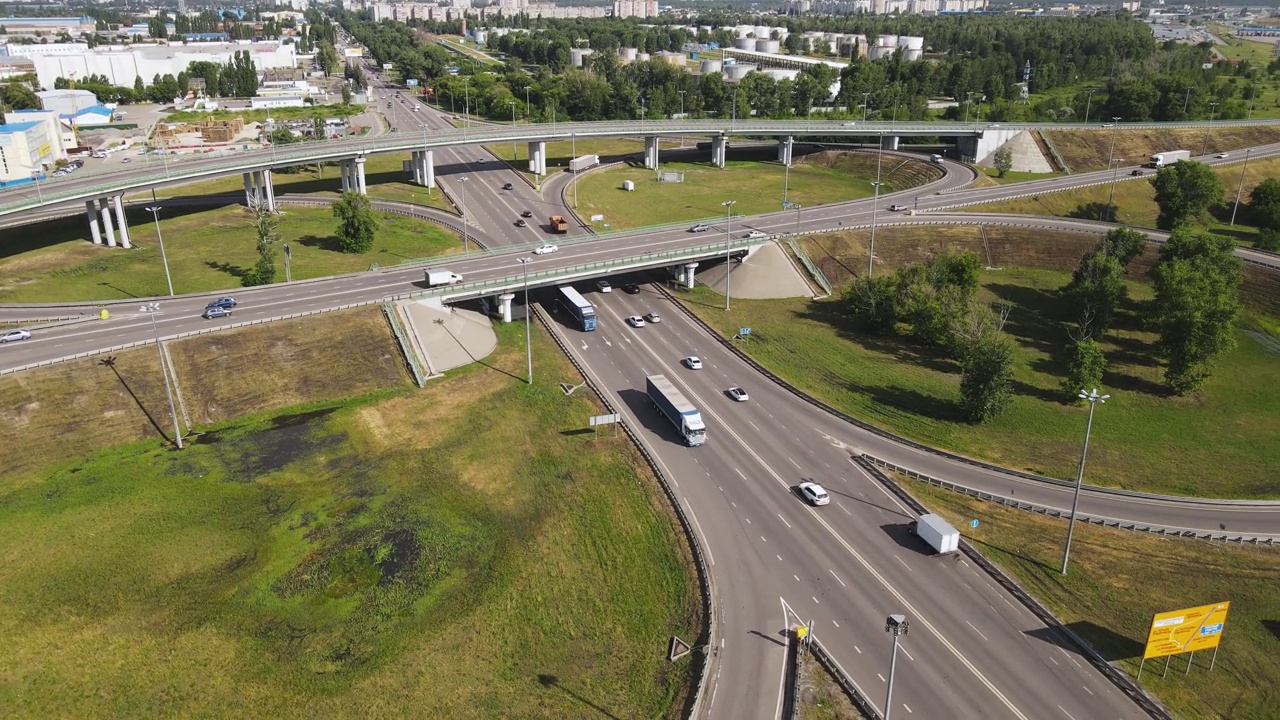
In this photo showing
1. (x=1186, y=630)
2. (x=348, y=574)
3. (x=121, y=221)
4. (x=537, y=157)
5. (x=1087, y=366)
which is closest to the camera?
(x=1186, y=630)

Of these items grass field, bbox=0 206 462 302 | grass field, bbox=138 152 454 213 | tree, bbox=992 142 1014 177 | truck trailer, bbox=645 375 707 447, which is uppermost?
tree, bbox=992 142 1014 177

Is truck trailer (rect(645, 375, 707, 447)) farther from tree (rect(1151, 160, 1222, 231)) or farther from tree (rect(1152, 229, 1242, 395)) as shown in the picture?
tree (rect(1151, 160, 1222, 231))

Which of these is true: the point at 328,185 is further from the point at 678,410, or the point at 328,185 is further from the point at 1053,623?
the point at 1053,623

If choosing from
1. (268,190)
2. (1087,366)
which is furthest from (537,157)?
(1087,366)

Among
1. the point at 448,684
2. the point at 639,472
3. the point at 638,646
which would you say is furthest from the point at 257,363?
the point at 638,646

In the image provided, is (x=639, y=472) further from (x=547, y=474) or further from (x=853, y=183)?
(x=853, y=183)

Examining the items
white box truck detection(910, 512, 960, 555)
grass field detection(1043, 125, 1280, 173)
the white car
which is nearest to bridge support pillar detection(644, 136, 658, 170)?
grass field detection(1043, 125, 1280, 173)

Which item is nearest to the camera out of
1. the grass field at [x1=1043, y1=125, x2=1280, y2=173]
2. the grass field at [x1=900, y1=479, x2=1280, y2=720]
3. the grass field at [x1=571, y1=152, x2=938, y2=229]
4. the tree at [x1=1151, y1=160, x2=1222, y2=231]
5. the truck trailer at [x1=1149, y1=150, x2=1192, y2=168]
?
the grass field at [x1=900, y1=479, x2=1280, y2=720]
